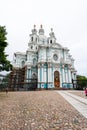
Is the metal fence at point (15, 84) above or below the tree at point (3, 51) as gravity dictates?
below

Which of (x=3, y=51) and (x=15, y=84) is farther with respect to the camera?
(x=15, y=84)

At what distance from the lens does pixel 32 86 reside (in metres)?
34.9

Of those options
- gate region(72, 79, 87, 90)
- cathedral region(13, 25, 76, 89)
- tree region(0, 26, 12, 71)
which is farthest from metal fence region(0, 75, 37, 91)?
tree region(0, 26, 12, 71)

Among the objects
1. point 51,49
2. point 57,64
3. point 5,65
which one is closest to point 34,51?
point 51,49

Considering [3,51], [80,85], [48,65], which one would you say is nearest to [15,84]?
[48,65]

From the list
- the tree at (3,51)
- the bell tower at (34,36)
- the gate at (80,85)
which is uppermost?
the bell tower at (34,36)

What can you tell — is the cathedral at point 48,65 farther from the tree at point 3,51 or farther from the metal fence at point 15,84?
the tree at point 3,51

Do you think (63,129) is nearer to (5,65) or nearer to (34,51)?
(5,65)

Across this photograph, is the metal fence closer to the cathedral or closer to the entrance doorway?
the cathedral

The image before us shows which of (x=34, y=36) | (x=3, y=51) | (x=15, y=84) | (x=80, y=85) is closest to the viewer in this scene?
(x=3, y=51)

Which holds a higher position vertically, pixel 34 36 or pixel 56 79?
pixel 34 36

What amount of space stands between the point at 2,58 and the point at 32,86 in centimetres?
2300

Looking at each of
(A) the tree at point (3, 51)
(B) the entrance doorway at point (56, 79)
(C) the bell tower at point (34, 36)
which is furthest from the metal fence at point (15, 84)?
(C) the bell tower at point (34, 36)

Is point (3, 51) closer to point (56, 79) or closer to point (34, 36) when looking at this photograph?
point (56, 79)
